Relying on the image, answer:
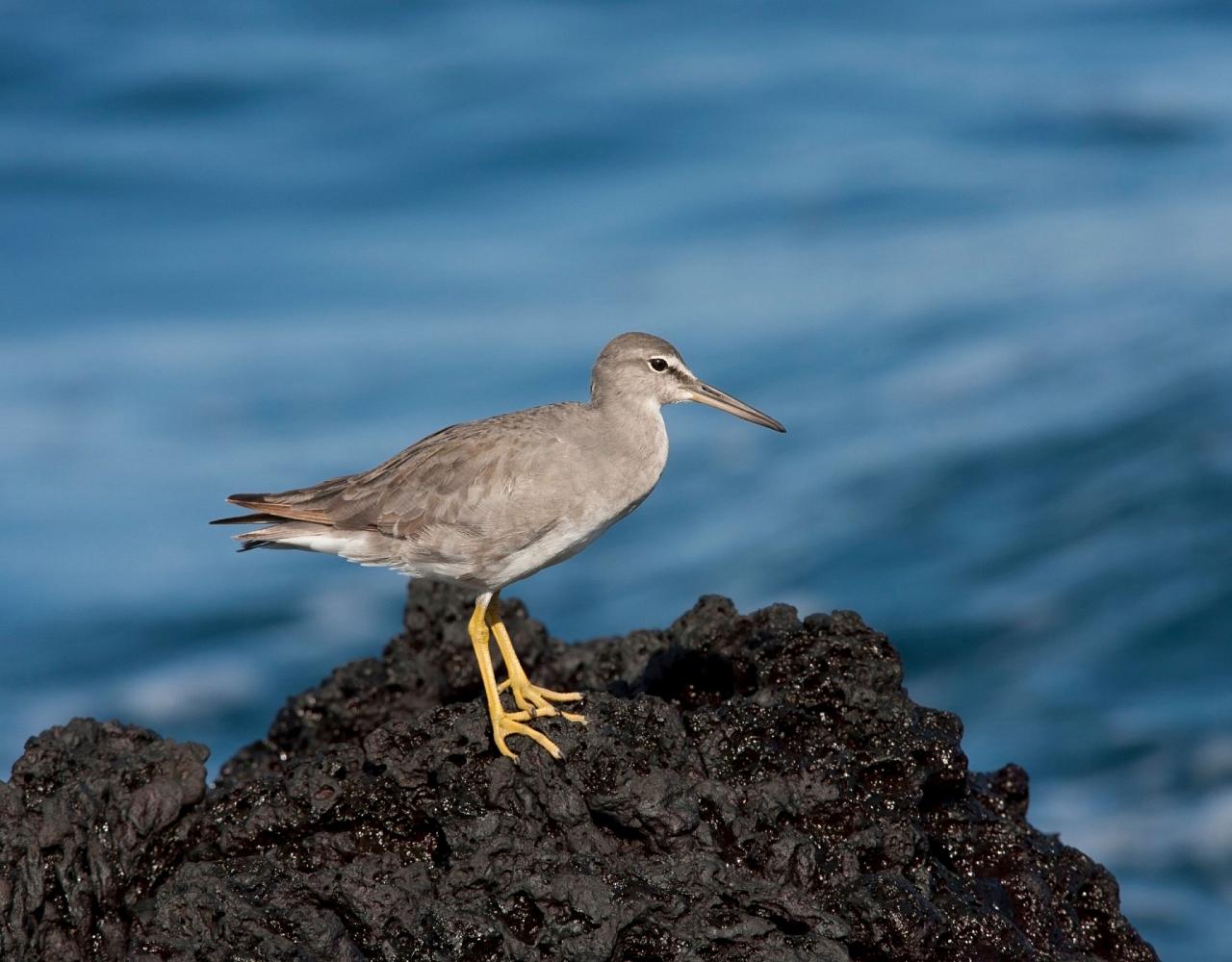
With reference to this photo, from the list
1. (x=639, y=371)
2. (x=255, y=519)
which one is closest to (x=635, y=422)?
(x=639, y=371)

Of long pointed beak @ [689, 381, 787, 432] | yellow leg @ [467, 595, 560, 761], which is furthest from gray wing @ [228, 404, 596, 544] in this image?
long pointed beak @ [689, 381, 787, 432]

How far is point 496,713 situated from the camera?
22.4ft

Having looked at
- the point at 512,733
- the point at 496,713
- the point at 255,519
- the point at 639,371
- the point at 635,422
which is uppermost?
the point at 639,371

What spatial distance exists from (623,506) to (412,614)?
2148mm

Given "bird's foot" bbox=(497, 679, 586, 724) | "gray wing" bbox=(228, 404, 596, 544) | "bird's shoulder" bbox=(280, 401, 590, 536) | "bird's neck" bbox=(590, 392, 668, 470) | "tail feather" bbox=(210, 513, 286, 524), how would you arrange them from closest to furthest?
"bird's foot" bbox=(497, 679, 586, 724)
"gray wing" bbox=(228, 404, 596, 544)
"bird's shoulder" bbox=(280, 401, 590, 536)
"bird's neck" bbox=(590, 392, 668, 470)
"tail feather" bbox=(210, 513, 286, 524)

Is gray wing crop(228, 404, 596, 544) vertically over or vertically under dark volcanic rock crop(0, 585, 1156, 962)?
over

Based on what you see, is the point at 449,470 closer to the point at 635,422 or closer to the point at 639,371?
the point at 635,422

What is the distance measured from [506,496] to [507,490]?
0.04 metres

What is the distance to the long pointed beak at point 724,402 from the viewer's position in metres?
8.25

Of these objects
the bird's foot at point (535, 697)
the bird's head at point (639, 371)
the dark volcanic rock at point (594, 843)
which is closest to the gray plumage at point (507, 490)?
the bird's head at point (639, 371)

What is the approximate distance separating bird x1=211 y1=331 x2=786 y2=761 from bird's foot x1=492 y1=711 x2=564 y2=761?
32 cm

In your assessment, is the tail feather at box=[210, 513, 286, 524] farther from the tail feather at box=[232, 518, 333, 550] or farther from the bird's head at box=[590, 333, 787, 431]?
the bird's head at box=[590, 333, 787, 431]

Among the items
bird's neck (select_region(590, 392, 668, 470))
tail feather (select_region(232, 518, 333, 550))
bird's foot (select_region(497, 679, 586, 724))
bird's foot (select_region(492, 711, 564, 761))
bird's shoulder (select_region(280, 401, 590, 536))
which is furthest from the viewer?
tail feather (select_region(232, 518, 333, 550))

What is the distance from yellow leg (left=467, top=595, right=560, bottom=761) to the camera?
6562 millimetres
